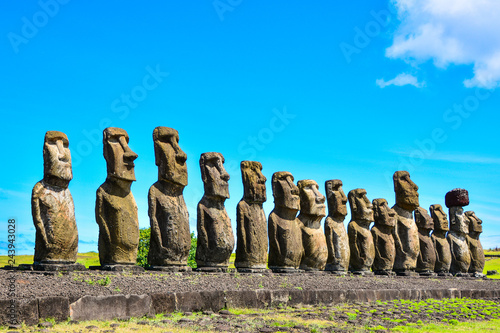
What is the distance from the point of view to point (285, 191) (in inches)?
604

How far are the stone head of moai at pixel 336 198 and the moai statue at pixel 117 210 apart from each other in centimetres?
794

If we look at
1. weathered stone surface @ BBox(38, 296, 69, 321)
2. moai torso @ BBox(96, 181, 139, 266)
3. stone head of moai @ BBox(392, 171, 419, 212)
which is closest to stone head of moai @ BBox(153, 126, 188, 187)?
moai torso @ BBox(96, 181, 139, 266)

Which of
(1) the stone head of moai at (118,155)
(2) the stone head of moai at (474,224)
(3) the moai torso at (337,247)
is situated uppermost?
(1) the stone head of moai at (118,155)

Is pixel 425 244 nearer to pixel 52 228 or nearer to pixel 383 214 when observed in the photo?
pixel 383 214

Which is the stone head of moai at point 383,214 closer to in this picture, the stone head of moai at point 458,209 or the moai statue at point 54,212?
the stone head of moai at point 458,209

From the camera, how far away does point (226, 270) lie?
1315 centimetres

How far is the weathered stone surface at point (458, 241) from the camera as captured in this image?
23.2 meters

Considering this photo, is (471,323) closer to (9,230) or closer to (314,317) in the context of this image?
(314,317)

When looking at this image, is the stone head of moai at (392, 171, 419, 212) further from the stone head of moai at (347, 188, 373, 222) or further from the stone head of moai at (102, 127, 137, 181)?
the stone head of moai at (102, 127, 137, 181)

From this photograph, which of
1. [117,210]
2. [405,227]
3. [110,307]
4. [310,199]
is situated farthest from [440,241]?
[110,307]

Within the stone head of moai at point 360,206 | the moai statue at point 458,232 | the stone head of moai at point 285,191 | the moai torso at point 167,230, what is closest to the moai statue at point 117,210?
the moai torso at point 167,230

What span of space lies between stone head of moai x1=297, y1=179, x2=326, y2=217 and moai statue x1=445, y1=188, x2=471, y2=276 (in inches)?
388

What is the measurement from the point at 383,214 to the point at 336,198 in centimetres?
253

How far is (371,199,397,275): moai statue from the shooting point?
18.8 metres
